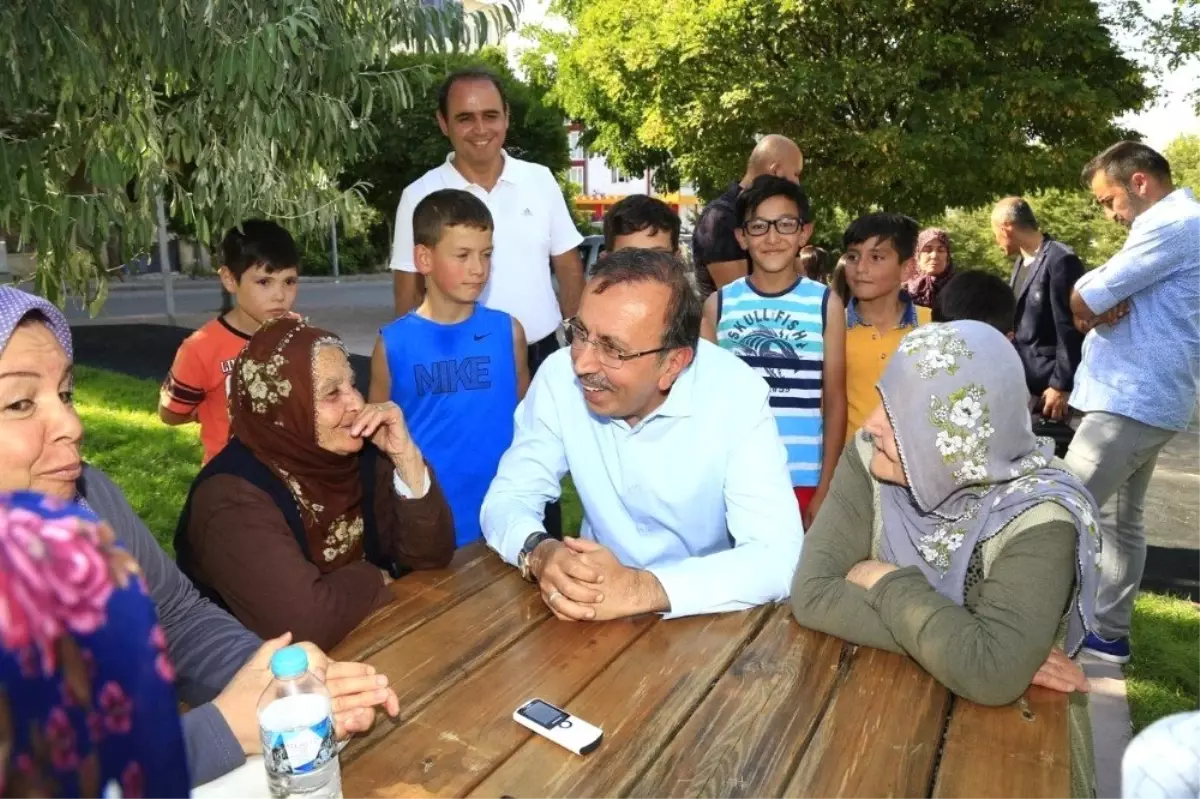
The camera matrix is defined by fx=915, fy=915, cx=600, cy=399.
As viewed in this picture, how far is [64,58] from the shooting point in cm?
293

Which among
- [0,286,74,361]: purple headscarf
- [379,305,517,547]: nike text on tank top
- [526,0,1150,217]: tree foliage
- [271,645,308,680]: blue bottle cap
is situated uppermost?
[526,0,1150,217]: tree foliage

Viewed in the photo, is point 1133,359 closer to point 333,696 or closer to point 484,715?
point 484,715

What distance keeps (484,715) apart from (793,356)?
222 centimetres

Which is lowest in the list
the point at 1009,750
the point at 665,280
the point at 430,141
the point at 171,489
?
the point at 171,489

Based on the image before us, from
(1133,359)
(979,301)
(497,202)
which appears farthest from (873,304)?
(497,202)

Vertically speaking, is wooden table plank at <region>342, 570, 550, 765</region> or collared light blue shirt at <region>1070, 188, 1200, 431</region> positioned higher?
collared light blue shirt at <region>1070, 188, 1200, 431</region>

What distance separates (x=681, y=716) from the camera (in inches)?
67.8

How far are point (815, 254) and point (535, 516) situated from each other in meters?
6.01

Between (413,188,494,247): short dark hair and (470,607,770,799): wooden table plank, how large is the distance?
180cm

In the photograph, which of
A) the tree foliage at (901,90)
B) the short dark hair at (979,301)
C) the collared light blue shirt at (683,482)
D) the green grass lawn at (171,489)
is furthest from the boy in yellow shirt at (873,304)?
the tree foliage at (901,90)

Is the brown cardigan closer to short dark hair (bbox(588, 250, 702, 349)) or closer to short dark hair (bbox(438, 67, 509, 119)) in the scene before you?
short dark hair (bbox(588, 250, 702, 349))

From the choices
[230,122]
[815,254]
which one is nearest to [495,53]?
[815,254]

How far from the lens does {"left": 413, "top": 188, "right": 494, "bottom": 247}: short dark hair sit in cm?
334

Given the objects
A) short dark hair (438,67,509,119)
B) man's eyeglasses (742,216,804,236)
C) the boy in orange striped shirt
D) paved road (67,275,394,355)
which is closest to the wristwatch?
the boy in orange striped shirt
